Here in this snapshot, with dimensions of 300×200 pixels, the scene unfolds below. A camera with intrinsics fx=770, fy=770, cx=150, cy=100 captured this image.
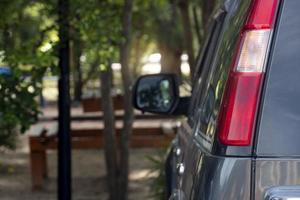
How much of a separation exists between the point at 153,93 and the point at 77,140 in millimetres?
6907

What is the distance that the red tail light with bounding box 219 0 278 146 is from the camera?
7.52ft

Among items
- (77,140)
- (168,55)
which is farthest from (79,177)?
(168,55)

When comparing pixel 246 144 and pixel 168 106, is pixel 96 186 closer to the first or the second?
pixel 168 106

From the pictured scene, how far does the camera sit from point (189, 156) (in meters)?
2.99

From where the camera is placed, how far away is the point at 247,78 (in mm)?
2309

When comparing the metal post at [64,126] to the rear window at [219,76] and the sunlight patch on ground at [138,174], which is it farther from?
the sunlight patch on ground at [138,174]

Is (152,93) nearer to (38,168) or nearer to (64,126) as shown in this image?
(64,126)

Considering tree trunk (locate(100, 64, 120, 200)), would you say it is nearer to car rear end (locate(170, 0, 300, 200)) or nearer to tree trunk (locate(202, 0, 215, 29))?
tree trunk (locate(202, 0, 215, 29))

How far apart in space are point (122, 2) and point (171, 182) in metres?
4.33

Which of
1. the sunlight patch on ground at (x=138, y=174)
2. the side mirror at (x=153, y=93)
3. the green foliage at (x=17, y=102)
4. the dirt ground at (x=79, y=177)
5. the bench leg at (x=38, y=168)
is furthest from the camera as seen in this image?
the sunlight patch on ground at (x=138, y=174)

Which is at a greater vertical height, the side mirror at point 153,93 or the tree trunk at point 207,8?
the tree trunk at point 207,8

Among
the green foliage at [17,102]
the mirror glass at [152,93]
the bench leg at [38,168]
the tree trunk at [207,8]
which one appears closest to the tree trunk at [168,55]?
the bench leg at [38,168]

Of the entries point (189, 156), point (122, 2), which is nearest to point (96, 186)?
point (122, 2)

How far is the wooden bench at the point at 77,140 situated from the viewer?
399 inches
